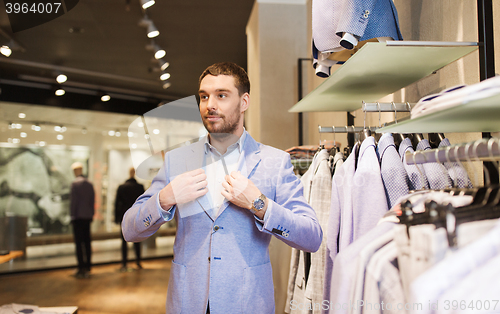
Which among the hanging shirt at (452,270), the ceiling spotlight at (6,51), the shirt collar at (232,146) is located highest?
the ceiling spotlight at (6,51)

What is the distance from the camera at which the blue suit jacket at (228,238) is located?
1.23 meters

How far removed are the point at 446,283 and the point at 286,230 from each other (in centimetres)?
67

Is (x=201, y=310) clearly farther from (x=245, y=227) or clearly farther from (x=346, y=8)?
(x=346, y=8)

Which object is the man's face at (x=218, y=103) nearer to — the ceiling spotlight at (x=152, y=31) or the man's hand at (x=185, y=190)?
the man's hand at (x=185, y=190)

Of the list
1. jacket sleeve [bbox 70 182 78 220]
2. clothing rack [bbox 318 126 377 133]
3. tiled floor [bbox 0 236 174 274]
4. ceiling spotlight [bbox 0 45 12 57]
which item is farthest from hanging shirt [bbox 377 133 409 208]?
ceiling spotlight [bbox 0 45 12 57]

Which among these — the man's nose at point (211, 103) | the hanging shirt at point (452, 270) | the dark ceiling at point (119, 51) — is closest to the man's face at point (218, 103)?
the man's nose at point (211, 103)

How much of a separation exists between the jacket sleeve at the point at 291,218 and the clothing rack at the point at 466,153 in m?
0.48

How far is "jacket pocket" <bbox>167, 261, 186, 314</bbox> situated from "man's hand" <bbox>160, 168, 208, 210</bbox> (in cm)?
27

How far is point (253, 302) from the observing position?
1.26 metres

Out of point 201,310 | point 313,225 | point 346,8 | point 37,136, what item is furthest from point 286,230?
point 37,136

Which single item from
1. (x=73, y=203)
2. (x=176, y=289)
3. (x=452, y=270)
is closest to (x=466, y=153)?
(x=452, y=270)

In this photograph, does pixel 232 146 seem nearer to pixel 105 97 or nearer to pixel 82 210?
pixel 105 97

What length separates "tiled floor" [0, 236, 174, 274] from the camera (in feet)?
15.2

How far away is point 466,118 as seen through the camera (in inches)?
33.0
